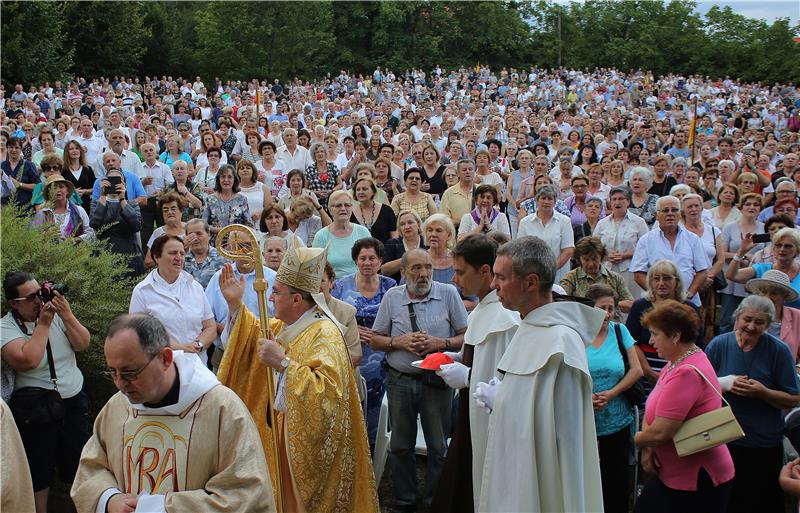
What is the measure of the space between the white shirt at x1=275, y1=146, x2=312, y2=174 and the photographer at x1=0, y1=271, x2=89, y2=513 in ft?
23.4

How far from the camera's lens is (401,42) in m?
53.2

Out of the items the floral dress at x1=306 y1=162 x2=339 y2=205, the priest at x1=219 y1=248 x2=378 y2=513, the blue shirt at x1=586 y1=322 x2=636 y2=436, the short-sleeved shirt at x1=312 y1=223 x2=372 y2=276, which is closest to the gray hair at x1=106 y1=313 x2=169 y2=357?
the priest at x1=219 y1=248 x2=378 y2=513

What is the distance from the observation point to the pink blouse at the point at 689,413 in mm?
4363

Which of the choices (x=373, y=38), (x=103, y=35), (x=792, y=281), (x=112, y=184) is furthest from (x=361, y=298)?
(x=373, y=38)

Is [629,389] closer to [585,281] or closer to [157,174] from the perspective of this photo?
[585,281]

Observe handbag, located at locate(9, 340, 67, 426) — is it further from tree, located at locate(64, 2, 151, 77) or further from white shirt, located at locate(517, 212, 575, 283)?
tree, located at locate(64, 2, 151, 77)

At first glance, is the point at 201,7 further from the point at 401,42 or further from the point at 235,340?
the point at 235,340

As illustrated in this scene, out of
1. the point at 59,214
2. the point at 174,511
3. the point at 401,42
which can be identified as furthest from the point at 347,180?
the point at 401,42

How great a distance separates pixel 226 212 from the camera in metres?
9.20

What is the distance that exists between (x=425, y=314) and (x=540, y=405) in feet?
7.32

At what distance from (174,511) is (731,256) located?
7.16 meters

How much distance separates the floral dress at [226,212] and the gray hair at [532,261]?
568 cm

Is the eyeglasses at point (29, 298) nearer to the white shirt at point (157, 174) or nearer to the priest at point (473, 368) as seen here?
the priest at point (473, 368)

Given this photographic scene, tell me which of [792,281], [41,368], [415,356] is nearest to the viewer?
[41,368]
